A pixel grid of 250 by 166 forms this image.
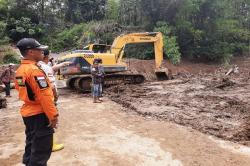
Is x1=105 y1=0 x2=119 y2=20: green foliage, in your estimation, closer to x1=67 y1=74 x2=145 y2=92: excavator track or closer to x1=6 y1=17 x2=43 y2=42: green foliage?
x1=6 y1=17 x2=43 y2=42: green foliage

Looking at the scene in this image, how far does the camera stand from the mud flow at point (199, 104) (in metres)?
8.60

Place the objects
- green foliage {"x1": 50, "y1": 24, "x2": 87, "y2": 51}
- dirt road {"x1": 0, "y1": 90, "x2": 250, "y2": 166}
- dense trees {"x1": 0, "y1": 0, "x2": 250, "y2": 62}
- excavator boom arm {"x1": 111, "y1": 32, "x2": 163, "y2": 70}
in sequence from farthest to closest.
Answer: green foliage {"x1": 50, "y1": 24, "x2": 87, "y2": 51} < dense trees {"x1": 0, "y1": 0, "x2": 250, "y2": 62} < excavator boom arm {"x1": 111, "y1": 32, "x2": 163, "y2": 70} < dirt road {"x1": 0, "y1": 90, "x2": 250, "y2": 166}

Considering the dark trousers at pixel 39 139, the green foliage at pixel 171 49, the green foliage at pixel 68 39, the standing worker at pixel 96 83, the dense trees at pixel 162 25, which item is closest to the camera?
the dark trousers at pixel 39 139

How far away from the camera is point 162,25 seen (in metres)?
30.2

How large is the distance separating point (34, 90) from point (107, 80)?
1240 cm

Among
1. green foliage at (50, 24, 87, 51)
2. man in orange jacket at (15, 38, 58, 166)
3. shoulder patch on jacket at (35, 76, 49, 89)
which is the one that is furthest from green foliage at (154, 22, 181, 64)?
shoulder patch on jacket at (35, 76, 49, 89)

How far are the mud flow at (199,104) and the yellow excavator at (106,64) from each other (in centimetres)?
94

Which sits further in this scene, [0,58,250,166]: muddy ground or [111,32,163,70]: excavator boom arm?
[111,32,163,70]: excavator boom arm

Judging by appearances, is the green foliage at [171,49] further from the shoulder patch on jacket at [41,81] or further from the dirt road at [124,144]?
the shoulder patch on jacket at [41,81]

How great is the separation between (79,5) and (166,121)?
1243 inches

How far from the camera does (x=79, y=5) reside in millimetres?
38844

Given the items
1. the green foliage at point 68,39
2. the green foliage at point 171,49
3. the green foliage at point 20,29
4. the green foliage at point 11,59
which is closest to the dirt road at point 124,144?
the green foliage at point 11,59

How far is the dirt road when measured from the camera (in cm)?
613

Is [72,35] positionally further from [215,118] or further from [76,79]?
[215,118]
